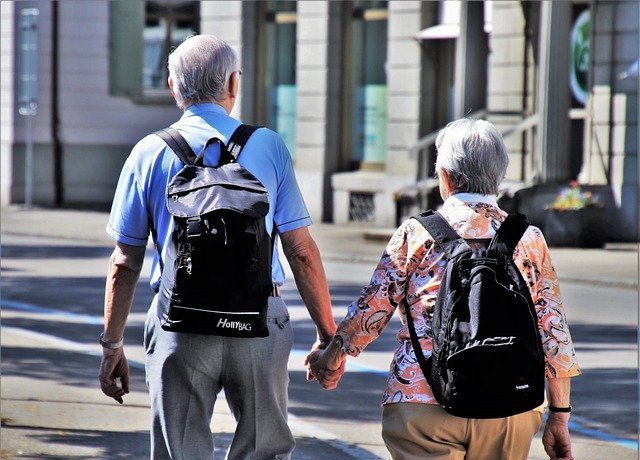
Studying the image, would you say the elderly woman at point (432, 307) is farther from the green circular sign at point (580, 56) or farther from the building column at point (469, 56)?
the building column at point (469, 56)

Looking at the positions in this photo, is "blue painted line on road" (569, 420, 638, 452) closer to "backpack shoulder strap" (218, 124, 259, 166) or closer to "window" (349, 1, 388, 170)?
"backpack shoulder strap" (218, 124, 259, 166)

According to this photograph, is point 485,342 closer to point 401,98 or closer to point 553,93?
point 553,93

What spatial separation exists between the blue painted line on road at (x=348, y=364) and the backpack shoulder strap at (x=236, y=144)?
3.83 metres

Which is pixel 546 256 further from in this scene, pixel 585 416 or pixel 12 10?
pixel 12 10

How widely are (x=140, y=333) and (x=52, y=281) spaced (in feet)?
14.6

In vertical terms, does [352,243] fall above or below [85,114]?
below

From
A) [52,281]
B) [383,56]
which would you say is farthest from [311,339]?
[383,56]

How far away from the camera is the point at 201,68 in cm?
422

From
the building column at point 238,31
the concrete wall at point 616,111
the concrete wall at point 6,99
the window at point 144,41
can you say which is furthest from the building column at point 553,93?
the concrete wall at point 6,99

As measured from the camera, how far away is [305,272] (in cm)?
443

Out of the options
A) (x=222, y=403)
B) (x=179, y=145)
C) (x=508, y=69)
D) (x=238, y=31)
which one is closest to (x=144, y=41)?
(x=238, y=31)

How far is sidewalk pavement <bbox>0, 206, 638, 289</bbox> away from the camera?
16.5 meters

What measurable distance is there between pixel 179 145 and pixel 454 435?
A: 1199mm

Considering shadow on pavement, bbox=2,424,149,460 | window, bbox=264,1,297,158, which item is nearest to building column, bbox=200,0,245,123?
window, bbox=264,1,297,158
